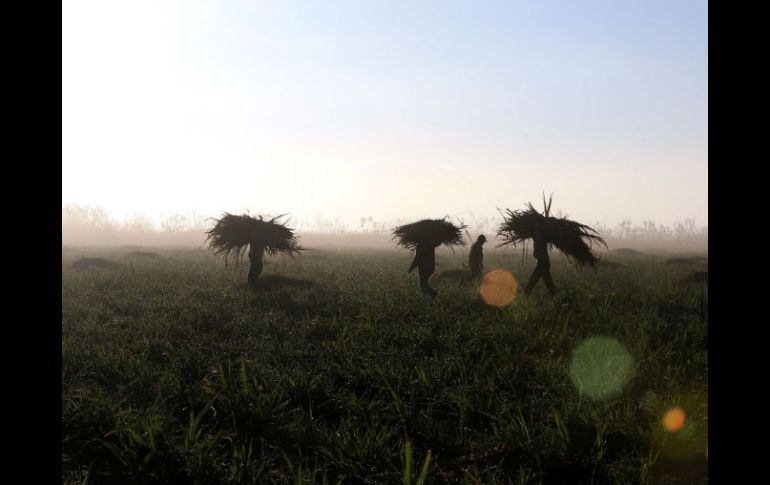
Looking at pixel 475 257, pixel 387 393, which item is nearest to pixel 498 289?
pixel 475 257

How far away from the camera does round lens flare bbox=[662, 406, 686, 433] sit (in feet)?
14.8

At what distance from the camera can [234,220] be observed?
13.5m

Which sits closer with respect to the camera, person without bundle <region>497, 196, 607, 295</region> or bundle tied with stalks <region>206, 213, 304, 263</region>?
person without bundle <region>497, 196, 607, 295</region>

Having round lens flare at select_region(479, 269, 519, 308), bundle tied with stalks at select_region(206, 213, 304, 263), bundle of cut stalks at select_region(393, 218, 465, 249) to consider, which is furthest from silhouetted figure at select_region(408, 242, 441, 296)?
bundle tied with stalks at select_region(206, 213, 304, 263)

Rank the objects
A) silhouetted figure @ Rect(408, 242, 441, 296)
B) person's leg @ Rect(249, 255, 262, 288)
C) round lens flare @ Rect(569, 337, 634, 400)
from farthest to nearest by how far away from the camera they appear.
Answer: person's leg @ Rect(249, 255, 262, 288) < silhouetted figure @ Rect(408, 242, 441, 296) < round lens flare @ Rect(569, 337, 634, 400)

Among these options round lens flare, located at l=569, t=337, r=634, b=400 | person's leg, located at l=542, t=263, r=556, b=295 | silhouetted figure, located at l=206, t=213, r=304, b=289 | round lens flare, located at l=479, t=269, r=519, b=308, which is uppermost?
silhouetted figure, located at l=206, t=213, r=304, b=289

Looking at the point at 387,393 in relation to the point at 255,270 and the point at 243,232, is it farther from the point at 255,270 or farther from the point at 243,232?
the point at 243,232

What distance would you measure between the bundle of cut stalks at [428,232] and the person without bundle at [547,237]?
1537 mm

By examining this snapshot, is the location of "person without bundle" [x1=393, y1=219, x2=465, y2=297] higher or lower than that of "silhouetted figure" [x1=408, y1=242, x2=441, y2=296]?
higher

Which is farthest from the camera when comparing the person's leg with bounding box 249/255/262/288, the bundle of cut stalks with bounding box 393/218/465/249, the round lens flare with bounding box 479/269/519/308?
the person's leg with bounding box 249/255/262/288

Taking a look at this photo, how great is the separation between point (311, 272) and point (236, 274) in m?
2.84

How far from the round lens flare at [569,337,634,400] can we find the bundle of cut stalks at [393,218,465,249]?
20.1 feet

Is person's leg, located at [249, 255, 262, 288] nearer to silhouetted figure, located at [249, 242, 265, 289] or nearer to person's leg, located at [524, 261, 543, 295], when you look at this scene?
silhouetted figure, located at [249, 242, 265, 289]
